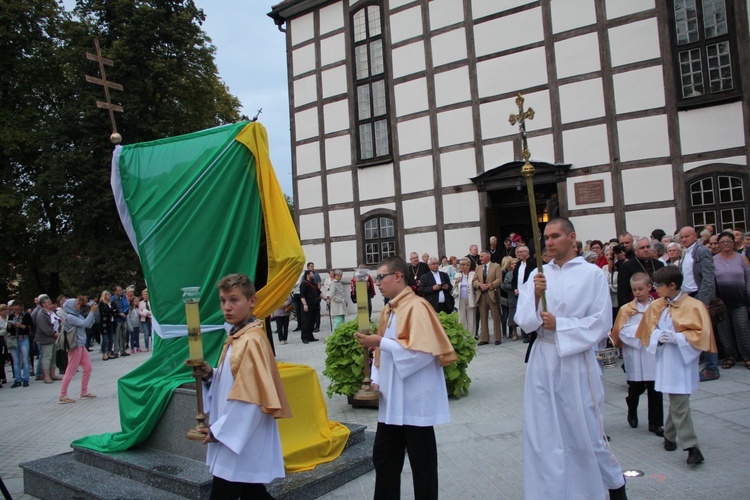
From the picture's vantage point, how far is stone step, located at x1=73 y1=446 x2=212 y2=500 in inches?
180

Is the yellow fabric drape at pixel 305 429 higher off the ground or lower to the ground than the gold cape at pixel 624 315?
lower

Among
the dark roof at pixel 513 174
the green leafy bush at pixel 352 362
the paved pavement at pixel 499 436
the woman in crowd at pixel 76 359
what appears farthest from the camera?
the dark roof at pixel 513 174

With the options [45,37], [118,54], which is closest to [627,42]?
[118,54]

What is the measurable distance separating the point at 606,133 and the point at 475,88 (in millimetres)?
3917

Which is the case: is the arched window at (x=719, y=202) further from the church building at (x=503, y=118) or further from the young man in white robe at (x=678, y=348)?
the young man in white robe at (x=678, y=348)

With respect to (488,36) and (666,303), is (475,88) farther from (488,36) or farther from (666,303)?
(666,303)

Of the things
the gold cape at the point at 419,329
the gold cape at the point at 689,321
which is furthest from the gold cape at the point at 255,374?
the gold cape at the point at 689,321

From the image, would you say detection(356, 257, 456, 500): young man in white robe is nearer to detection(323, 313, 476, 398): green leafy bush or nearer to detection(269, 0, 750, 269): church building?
detection(323, 313, 476, 398): green leafy bush

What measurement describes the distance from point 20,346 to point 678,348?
13271mm

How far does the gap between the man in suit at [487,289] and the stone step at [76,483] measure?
8502 millimetres

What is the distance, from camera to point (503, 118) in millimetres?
16609

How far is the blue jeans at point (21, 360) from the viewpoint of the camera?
13047mm

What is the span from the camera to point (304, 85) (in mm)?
20844

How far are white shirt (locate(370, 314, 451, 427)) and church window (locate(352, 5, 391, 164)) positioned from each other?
15.4 meters
